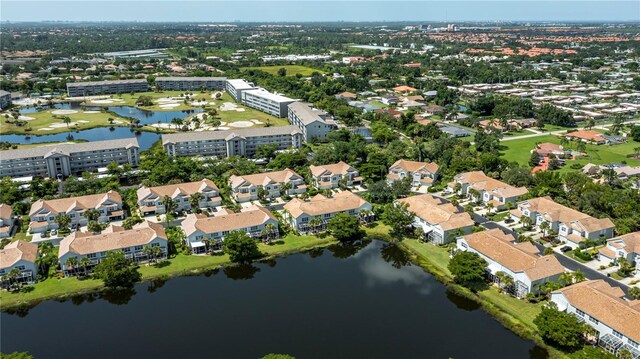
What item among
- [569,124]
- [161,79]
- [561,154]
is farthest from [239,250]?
[161,79]

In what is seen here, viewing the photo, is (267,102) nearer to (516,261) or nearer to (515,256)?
(515,256)

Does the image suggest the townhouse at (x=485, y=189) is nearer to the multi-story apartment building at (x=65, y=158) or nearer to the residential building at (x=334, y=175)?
the residential building at (x=334, y=175)

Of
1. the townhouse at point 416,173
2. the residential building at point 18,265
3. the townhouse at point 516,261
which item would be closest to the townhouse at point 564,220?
the townhouse at point 516,261

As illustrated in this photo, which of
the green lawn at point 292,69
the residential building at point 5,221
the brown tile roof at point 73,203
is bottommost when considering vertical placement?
the residential building at point 5,221

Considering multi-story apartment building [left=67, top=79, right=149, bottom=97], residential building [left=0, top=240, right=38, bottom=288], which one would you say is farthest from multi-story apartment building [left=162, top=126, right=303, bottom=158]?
multi-story apartment building [left=67, top=79, right=149, bottom=97]

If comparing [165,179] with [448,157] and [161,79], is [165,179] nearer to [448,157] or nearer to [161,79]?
[448,157]

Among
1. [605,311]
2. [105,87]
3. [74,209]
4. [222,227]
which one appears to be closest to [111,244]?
[222,227]

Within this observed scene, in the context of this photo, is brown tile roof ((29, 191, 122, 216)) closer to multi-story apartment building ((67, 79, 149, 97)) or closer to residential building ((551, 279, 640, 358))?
residential building ((551, 279, 640, 358))
